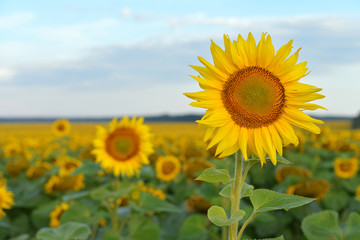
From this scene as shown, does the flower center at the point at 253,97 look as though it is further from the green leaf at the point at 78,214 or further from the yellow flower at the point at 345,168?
the yellow flower at the point at 345,168

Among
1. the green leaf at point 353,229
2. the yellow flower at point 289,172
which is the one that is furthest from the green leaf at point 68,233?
the yellow flower at point 289,172

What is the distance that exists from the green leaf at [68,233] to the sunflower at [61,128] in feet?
29.6

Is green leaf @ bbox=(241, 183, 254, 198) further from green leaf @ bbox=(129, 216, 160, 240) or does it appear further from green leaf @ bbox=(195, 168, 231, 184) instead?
green leaf @ bbox=(129, 216, 160, 240)

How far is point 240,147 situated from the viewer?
1.74 metres

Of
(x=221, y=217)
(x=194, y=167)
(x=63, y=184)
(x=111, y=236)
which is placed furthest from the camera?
(x=194, y=167)

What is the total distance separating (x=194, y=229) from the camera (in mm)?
3682

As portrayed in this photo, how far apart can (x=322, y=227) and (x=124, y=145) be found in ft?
7.29

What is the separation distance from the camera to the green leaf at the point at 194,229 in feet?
12.0

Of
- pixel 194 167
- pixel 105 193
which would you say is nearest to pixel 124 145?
pixel 105 193

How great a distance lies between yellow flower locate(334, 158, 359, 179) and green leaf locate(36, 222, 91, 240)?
4054 mm

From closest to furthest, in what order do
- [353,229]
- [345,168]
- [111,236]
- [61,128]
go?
[353,229] < [111,236] < [345,168] < [61,128]

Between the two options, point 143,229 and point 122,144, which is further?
point 122,144

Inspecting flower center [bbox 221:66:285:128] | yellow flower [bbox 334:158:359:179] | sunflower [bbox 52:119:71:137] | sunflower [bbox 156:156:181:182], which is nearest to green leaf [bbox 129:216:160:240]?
flower center [bbox 221:66:285:128]

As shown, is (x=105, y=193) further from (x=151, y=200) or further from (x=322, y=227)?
(x=322, y=227)
